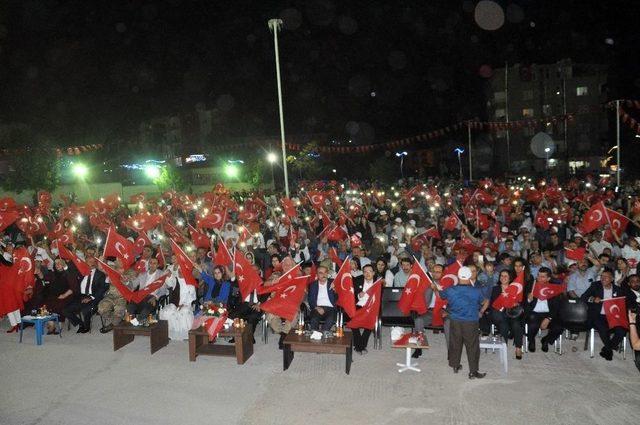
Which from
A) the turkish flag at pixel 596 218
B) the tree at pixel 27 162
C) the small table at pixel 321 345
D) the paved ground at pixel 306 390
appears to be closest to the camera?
the paved ground at pixel 306 390

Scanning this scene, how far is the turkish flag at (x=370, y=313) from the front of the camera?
905cm

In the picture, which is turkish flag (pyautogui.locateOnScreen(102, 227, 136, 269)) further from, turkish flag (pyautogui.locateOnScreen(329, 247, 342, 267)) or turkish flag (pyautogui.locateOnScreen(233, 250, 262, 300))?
turkish flag (pyautogui.locateOnScreen(329, 247, 342, 267))

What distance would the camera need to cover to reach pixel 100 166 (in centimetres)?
4491

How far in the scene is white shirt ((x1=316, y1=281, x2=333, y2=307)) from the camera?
9711mm

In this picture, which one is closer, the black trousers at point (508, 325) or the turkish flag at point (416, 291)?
the black trousers at point (508, 325)

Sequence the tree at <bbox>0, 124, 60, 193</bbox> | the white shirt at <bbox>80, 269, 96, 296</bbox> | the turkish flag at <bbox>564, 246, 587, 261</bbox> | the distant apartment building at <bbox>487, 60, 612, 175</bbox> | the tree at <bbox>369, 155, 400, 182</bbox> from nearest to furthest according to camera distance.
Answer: the turkish flag at <bbox>564, 246, 587, 261</bbox>, the white shirt at <bbox>80, 269, 96, 296</bbox>, the tree at <bbox>0, 124, 60, 193</bbox>, the tree at <bbox>369, 155, 400, 182</bbox>, the distant apartment building at <bbox>487, 60, 612, 175</bbox>

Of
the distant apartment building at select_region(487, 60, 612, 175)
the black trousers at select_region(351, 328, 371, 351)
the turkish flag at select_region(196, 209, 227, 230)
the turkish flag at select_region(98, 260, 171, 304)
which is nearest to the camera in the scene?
the black trousers at select_region(351, 328, 371, 351)

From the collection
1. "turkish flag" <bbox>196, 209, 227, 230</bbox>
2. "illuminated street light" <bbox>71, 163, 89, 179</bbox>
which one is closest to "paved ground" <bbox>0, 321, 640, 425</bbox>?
"turkish flag" <bbox>196, 209, 227, 230</bbox>

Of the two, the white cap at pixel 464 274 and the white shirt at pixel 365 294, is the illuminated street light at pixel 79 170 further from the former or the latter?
the white cap at pixel 464 274

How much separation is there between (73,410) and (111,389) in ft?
2.30

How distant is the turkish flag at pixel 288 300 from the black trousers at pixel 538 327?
3951 mm

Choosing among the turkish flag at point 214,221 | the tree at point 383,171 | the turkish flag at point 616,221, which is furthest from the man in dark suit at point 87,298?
the tree at point 383,171

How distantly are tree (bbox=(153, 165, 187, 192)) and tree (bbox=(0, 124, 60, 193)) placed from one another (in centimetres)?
1021

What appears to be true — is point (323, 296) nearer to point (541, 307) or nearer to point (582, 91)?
point (541, 307)
